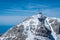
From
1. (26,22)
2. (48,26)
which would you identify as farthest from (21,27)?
(48,26)

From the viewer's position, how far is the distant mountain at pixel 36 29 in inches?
1273

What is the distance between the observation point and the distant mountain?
32.3m

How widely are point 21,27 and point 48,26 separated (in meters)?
2.73

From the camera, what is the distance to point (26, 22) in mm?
33625

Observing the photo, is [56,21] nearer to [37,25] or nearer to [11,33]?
[37,25]

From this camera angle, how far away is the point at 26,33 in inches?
1289

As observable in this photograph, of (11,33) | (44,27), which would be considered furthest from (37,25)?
(11,33)

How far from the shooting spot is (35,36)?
1272 inches

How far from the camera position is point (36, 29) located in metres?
32.5

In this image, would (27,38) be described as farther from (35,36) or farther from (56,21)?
(56,21)

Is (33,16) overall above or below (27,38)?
above

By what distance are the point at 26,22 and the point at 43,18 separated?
165cm

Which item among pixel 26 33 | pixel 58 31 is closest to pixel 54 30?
pixel 58 31

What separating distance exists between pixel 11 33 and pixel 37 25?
112 inches
